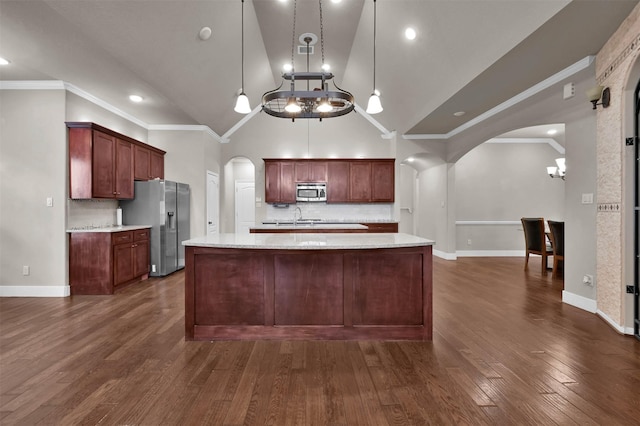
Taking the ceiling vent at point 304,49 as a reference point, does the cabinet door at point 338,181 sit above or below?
below

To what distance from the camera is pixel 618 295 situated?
3.12 m

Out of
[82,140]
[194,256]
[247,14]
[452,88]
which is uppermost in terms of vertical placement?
[247,14]

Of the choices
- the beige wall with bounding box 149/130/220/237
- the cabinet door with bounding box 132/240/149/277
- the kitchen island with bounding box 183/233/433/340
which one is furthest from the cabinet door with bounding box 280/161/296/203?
the kitchen island with bounding box 183/233/433/340

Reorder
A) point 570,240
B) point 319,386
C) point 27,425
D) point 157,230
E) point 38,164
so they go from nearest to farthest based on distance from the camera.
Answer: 1. point 27,425
2. point 319,386
3. point 570,240
4. point 38,164
5. point 157,230

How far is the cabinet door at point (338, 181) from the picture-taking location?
7.55 m

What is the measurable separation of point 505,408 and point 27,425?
2.64 m

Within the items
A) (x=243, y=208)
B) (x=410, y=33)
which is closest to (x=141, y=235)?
(x=243, y=208)

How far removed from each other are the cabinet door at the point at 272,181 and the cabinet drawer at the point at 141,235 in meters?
2.70

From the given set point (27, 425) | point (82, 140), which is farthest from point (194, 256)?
point (82, 140)

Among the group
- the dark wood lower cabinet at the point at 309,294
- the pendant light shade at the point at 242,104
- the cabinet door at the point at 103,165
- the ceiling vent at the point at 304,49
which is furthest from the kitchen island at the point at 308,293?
the ceiling vent at the point at 304,49

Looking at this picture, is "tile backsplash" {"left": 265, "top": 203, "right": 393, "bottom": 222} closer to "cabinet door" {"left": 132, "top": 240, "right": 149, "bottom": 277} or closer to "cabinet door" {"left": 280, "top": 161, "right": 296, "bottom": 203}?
"cabinet door" {"left": 280, "top": 161, "right": 296, "bottom": 203}

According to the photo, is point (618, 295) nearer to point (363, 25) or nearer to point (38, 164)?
point (363, 25)

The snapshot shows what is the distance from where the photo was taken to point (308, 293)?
3.00 metres

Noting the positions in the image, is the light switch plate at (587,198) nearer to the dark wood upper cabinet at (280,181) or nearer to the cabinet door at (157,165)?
the dark wood upper cabinet at (280,181)
